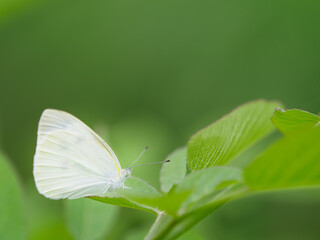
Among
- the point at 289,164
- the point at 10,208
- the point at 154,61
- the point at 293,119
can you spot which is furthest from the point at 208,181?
the point at 154,61

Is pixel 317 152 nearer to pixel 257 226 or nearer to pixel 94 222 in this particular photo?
pixel 94 222

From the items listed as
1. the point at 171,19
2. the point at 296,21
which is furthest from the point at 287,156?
the point at 171,19

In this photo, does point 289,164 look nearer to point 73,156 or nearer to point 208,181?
point 208,181

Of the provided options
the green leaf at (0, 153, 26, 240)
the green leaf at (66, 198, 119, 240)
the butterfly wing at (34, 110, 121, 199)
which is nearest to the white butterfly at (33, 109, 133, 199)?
the butterfly wing at (34, 110, 121, 199)

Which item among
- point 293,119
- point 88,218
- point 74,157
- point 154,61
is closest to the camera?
point 293,119

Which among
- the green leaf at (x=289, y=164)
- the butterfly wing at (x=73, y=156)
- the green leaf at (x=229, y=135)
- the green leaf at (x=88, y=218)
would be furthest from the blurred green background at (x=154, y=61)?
the green leaf at (x=289, y=164)

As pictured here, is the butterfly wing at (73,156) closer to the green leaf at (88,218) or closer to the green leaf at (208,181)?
the green leaf at (88,218)
